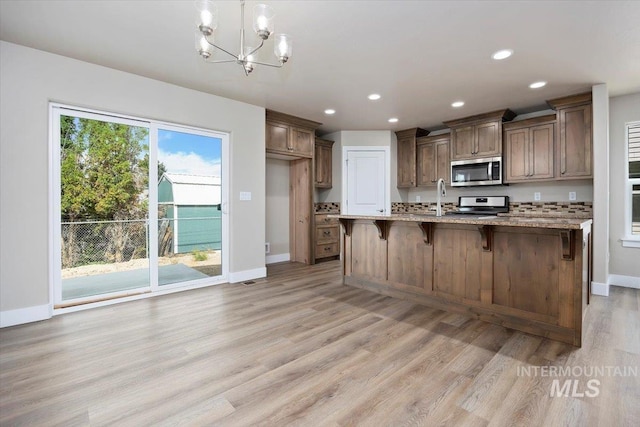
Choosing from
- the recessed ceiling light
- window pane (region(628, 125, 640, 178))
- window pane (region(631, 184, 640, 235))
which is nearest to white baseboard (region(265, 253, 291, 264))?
the recessed ceiling light

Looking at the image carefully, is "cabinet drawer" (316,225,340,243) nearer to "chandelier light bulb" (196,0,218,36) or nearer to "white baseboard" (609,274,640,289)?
"chandelier light bulb" (196,0,218,36)

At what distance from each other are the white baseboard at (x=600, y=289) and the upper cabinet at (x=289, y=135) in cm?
440

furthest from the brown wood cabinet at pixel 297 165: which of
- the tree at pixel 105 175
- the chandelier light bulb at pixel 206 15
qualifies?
the chandelier light bulb at pixel 206 15

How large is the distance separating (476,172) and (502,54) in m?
2.40

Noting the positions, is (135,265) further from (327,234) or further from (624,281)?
(624,281)

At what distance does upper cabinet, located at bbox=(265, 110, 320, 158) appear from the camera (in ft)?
15.4

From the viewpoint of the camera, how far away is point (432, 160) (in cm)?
557

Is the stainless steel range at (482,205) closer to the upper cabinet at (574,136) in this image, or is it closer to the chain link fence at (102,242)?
the upper cabinet at (574,136)

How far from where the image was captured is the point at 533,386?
1.75 m

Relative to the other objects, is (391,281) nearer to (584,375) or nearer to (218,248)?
(584,375)

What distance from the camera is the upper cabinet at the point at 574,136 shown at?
3811 millimetres

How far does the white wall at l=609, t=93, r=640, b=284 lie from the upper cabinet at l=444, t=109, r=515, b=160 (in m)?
1.24

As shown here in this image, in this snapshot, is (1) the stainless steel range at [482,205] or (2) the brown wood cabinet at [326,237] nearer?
(1) the stainless steel range at [482,205]

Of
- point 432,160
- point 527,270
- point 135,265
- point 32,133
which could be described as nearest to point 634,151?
point 432,160
